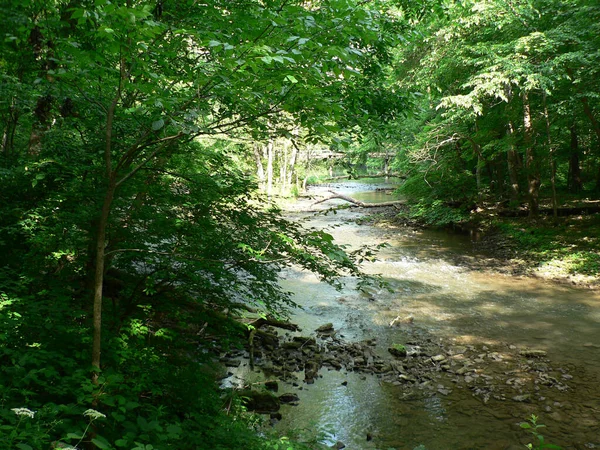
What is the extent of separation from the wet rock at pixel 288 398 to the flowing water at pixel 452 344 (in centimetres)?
10

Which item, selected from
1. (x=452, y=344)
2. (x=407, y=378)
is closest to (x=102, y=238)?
(x=407, y=378)

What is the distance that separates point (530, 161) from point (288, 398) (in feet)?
49.6

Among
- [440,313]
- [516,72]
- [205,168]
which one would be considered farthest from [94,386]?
[516,72]

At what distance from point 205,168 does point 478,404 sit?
5.14 metres

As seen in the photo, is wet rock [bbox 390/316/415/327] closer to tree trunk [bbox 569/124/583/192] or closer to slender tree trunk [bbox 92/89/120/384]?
slender tree trunk [bbox 92/89/120/384]

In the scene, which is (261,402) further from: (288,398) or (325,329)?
(325,329)

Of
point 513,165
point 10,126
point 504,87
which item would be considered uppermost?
point 504,87

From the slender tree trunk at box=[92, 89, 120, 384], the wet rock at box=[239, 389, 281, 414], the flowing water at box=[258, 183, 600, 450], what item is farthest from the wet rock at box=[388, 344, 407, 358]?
the slender tree trunk at box=[92, 89, 120, 384]

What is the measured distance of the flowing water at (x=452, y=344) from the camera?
5277 mm

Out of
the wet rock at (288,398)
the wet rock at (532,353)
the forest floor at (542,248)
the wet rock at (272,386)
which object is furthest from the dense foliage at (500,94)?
the wet rock at (532,353)

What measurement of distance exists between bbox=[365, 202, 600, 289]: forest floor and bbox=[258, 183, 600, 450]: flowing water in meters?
0.58

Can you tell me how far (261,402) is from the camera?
5664mm

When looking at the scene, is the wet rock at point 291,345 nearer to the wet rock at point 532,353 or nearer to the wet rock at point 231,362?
the wet rock at point 231,362

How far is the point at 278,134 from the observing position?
319 centimetres
